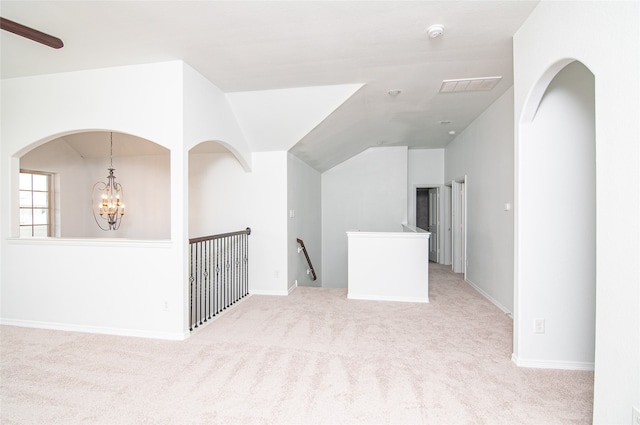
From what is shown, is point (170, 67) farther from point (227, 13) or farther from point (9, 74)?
point (9, 74)

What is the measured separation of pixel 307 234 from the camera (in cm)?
604

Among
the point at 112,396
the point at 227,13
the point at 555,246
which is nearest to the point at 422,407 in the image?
the point at 555,246

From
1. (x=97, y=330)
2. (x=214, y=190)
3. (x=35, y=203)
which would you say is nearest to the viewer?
(x=97, y=330)

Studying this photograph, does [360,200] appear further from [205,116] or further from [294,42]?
[294,42]

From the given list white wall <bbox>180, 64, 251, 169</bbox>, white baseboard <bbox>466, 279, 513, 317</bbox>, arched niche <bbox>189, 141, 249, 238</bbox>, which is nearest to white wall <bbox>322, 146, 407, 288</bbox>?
white baseboard <bbox>466, 279, 513, 317</bbox>

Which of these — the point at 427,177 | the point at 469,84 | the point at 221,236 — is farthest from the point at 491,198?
the point at 221,236

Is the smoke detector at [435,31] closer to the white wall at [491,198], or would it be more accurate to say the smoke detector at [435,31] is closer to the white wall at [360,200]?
the white wall at [491,198]

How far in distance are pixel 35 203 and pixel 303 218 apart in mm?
4398

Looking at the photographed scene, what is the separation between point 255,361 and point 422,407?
52.4 inches

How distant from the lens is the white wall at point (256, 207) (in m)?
4.67

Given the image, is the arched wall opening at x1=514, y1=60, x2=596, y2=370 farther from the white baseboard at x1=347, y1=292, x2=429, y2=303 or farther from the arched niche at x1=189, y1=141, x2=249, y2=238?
the arched niche at x1=189, y1=141, x2=249, y2=238

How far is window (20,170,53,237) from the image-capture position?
4.86 m

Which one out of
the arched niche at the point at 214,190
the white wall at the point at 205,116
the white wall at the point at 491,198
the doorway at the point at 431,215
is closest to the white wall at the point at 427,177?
the doorway at the point at 431,215

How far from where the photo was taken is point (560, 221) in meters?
2.40
